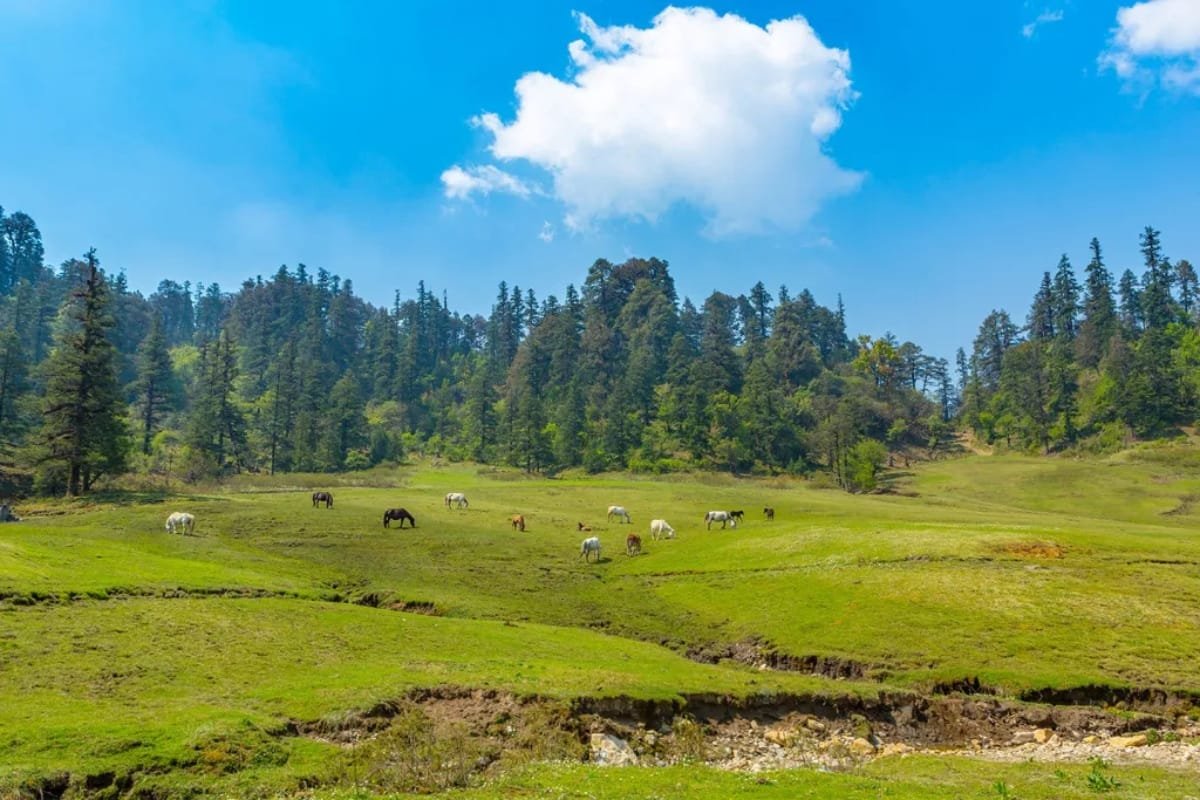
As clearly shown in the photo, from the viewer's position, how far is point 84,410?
6838 centimetres

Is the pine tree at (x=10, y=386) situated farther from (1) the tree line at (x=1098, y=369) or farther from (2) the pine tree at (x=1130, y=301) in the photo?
(2) the pine tree at (x=1130, y=301)

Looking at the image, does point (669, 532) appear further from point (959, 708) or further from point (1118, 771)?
point (1118, 771)

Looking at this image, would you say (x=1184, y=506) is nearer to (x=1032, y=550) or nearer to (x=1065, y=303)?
(x=1032, y=550)

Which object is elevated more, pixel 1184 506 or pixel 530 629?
pixel 1184 506

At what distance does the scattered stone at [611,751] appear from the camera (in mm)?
18719

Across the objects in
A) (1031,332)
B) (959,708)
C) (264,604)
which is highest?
(1031,332)

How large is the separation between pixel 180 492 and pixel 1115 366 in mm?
155802

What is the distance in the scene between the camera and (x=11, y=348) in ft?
312

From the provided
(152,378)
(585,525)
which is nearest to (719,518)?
(585,525)

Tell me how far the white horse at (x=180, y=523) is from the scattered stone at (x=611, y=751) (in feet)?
143

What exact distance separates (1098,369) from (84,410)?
176913 mm

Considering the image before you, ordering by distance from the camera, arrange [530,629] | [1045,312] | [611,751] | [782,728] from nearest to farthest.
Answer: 1. [611,751]
2. [782,728]
3. [530,629]
4. [1045,312]

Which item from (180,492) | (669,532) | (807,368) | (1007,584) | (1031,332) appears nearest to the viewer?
(1007,584)

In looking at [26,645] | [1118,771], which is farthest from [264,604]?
[1118,771]
